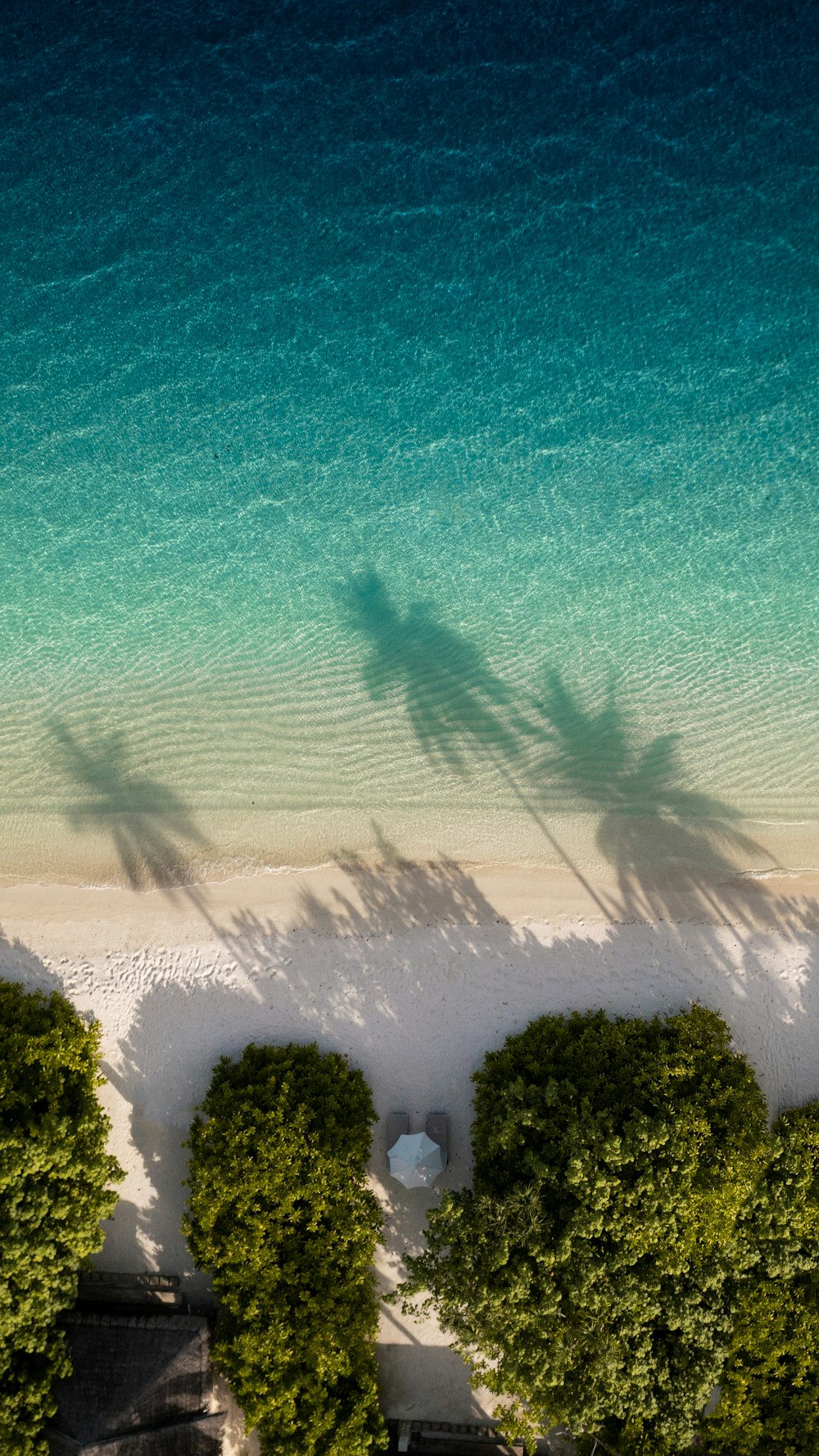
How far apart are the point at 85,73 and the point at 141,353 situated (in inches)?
265

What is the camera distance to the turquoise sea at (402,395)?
16.9m

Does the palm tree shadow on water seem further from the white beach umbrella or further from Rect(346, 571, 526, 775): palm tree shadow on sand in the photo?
the white beach umbrella

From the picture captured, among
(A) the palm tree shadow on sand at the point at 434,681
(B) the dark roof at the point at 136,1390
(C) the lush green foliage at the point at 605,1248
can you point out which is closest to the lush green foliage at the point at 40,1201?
(B) the dark roof at the point at 136,1390

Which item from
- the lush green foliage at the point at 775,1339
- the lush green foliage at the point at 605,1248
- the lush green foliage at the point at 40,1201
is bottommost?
the lush green foliage at the point at 775,1339

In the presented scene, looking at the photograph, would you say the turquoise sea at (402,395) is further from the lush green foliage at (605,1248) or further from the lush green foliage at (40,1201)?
the lush green foliage at (605,1248)

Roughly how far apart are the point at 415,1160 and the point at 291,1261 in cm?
268

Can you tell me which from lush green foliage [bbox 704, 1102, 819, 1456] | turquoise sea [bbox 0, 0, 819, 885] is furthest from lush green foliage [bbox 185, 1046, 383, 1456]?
turquoise sea [bbox 0, 0, 819, 885]

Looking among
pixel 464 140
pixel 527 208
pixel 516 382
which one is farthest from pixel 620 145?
pixel 516 382

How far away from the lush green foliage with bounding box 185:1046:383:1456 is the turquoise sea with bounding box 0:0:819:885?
273 inches

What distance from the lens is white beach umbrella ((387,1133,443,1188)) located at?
13.9 metres

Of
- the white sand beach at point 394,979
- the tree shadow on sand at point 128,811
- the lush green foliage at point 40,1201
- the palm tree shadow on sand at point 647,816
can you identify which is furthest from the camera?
the tree shadow on sand at point 128,811

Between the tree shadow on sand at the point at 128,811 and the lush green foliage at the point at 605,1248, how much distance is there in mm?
8436

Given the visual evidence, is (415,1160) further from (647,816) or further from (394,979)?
(647,816)

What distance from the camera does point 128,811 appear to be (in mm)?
16594
